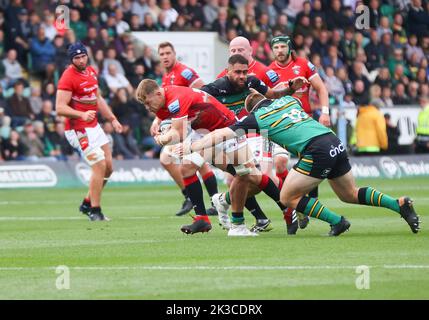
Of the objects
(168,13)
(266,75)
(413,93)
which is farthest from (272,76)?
(413,93)

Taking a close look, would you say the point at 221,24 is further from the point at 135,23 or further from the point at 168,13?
the point at 135,23

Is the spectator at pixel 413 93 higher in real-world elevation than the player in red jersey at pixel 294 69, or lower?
lower

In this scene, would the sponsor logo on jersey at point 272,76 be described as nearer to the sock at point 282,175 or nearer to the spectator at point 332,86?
the sock at point 282,175

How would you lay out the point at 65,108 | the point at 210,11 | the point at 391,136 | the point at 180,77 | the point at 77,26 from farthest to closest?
the point at 210,11 → the point at 391,136 → the point at 77,26 → the point at 180,77 → the point at 65,108

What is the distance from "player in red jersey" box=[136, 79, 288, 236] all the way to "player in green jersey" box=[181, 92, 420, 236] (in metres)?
0.44

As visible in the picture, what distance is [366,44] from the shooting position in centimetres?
3509

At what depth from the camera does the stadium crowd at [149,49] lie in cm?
2731

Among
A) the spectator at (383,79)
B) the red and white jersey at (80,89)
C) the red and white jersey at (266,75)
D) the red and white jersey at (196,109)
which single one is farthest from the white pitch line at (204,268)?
the spectator at (383,79)

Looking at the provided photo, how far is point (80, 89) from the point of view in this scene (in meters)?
17.7

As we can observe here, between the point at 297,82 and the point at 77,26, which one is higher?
the point at 297,82

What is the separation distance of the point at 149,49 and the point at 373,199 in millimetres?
17510

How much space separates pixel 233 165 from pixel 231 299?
5283 millimetres

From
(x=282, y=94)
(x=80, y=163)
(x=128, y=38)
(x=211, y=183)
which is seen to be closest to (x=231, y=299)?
(x=282, y=94)
